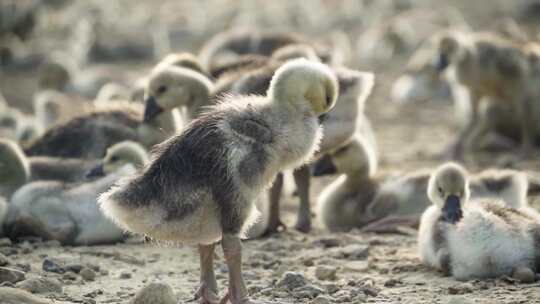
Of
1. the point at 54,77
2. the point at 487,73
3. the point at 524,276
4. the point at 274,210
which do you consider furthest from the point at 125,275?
the point at 54,77

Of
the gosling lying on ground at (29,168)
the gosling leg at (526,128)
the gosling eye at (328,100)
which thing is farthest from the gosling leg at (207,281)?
the gosling leg at (526,128)

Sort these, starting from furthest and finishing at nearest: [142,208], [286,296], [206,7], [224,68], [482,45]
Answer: [206,7] → [482,45] → [224,68] → [286,296] → [142,208]

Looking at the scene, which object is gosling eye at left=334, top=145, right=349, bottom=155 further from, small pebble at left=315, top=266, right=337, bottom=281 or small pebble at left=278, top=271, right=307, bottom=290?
small pebble at left=278, top=271, right=307, bottom=290

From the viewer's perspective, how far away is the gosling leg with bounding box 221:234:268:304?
577 centimetres

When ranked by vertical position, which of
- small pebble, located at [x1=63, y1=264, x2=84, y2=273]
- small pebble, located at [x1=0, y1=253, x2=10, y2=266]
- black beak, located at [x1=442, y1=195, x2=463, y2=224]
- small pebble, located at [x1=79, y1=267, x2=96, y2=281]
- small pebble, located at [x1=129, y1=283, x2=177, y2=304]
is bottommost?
small pebble, located at [x1=129, y1=283, x2=177, y2=304]

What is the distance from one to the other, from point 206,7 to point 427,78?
34.3 ft

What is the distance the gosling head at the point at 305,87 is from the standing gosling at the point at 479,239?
47.0 inches

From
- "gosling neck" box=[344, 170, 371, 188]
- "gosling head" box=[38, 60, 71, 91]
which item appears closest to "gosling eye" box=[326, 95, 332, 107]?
"gosling neck" box=[344, 170, 371, 188]

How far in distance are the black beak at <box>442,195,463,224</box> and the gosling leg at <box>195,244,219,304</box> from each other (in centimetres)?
153

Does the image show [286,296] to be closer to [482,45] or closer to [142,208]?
[142,208]

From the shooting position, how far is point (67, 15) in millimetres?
23781

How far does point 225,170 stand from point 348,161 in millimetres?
3492

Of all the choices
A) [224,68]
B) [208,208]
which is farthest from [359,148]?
[208,208]

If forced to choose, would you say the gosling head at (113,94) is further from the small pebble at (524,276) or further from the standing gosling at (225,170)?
the small pebble at (524,276)
